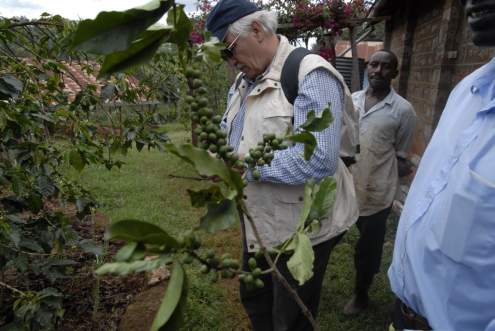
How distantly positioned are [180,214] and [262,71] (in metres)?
3.43

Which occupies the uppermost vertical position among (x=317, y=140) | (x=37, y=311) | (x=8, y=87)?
(x=8, y=87)

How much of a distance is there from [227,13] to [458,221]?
1.23 meters

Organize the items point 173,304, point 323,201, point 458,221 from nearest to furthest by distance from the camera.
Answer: point 173,304 < point 323,201 < point 458,221

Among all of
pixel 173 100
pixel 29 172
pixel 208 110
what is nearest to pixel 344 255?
pixel 173 100

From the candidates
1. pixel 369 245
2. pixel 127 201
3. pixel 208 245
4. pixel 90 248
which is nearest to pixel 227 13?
pixel 90 248

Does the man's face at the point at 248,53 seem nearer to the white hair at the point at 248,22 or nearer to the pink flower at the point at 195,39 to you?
the white hair at the point at 248,22

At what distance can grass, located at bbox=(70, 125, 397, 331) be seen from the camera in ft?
9.97

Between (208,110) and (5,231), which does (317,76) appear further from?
(5,231)

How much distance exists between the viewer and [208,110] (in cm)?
62

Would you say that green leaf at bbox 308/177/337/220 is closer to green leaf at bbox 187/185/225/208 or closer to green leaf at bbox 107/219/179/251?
green leaf at bbox 187/185/225/208

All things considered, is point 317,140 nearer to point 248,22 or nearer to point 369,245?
point 248,22

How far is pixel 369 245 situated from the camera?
9.95 feet

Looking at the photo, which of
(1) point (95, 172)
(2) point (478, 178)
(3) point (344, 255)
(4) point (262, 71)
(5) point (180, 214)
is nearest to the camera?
(2) point (478, 178)

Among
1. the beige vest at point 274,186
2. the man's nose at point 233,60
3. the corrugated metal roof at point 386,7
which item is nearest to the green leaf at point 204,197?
the beige vest at point 274,186
